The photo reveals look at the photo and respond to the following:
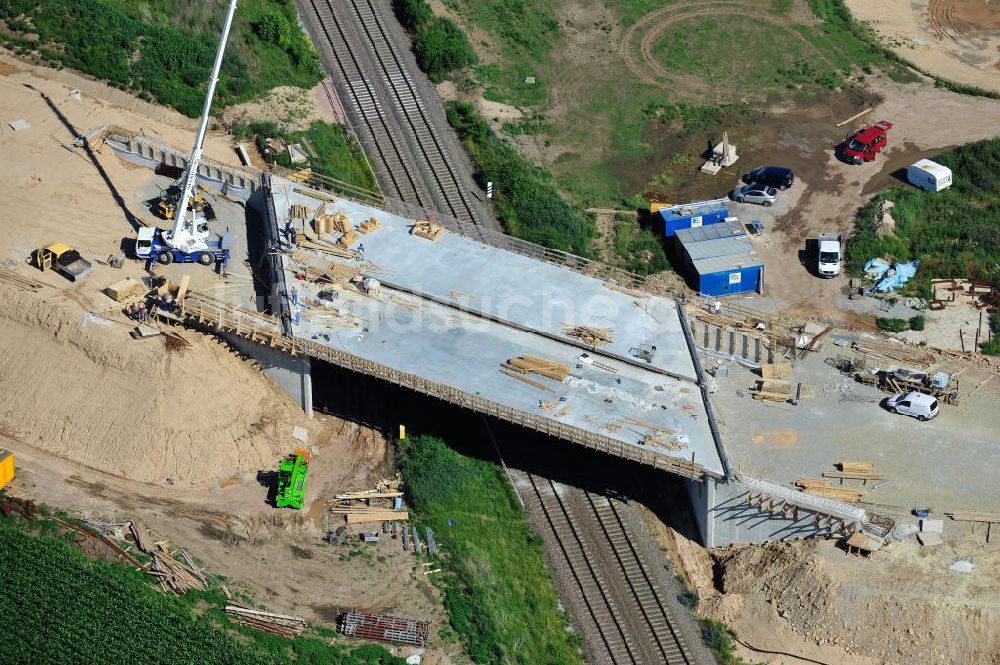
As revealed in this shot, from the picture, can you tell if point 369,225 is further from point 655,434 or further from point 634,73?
point 634,73

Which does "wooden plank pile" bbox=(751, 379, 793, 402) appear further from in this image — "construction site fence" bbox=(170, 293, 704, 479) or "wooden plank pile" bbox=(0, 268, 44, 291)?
"wooden plank pile" bbox=(0, 268, 44, 291)

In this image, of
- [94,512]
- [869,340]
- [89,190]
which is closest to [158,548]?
[94,512]

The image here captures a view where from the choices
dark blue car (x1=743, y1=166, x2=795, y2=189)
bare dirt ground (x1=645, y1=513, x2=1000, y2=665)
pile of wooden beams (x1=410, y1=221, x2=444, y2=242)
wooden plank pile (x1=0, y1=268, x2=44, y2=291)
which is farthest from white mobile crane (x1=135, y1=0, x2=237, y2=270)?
dark blue car (x1=743, y1=166, x2=795, y2=189)

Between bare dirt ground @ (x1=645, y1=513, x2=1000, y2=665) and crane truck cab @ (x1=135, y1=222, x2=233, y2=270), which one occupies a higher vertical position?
crane truck cab @ (x1=135, y1=222, x2=233, y2=270)

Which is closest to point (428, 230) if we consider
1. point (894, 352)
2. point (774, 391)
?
point (774, 391)

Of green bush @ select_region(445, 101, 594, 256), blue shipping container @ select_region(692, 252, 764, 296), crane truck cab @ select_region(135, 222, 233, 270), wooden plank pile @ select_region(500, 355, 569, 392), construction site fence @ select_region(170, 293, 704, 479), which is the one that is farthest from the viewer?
green bush @ select_region(445, 101, 594, 256)

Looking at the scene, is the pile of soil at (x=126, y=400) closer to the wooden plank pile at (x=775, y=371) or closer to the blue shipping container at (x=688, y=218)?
the wooden plank pile at (x=775, y=371)

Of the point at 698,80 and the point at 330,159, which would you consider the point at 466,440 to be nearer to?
the point at 330,159
